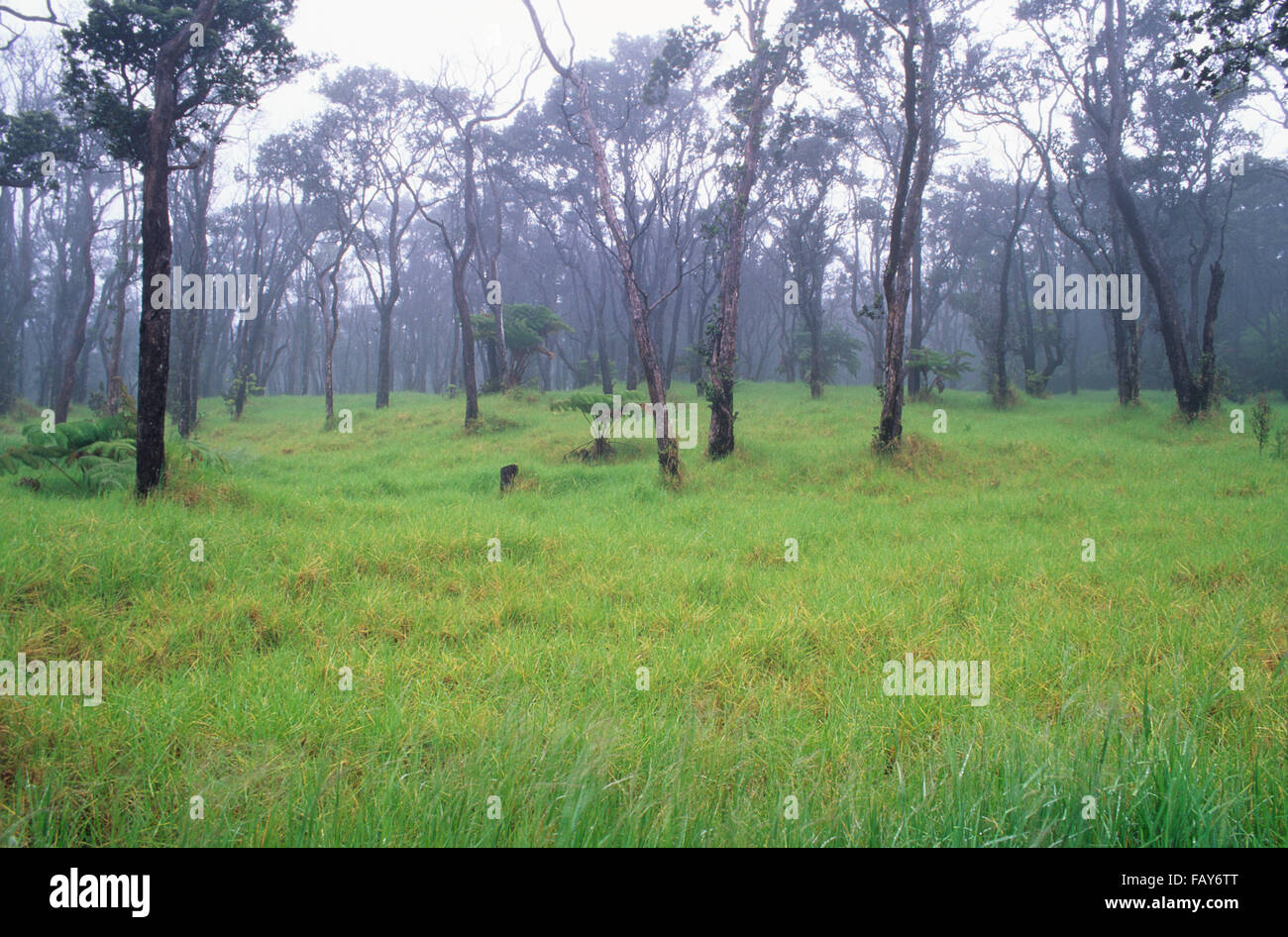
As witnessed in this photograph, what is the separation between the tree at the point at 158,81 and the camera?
20.7 ft

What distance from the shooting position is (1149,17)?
680 inches

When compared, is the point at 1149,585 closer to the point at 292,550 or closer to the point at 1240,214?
the point at 292,550

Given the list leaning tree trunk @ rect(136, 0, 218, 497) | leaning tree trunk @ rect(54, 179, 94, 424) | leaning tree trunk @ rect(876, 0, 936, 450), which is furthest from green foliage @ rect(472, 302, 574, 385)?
leaning tree trunk @ rect(136, 0, 218, 497)

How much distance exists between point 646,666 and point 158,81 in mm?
7920

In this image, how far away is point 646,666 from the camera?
3.47m

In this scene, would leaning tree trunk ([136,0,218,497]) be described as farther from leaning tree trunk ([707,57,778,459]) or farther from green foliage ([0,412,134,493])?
leaning tree trunk ([707,57,778,459])

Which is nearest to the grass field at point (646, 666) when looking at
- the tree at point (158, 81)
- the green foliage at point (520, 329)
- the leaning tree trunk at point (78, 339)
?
the tree at point (158, 81)

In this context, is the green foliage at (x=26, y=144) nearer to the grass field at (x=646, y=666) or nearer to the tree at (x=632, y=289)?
the grass field at (x=646, y=666)

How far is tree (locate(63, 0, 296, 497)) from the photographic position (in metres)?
6.30

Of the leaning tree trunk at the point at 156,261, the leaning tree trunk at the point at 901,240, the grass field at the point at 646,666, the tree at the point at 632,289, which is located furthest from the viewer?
the leaning tree trunk at the point at 901,240

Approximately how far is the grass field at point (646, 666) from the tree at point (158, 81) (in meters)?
1.14

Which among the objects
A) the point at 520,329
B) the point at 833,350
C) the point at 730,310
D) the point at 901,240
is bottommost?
the point at 730,310

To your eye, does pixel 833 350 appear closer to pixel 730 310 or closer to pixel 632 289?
pixel 730 310

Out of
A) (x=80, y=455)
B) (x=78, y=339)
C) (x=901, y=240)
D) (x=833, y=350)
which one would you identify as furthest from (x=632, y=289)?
(x=833, y=350)
